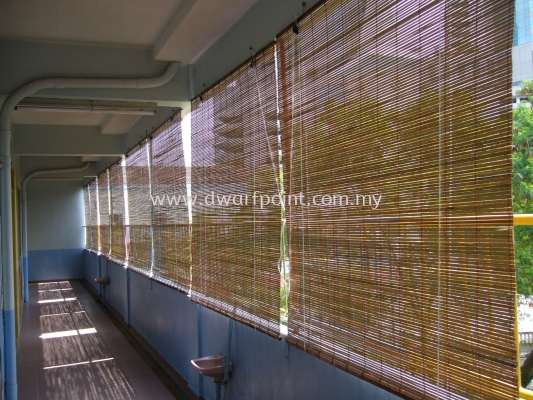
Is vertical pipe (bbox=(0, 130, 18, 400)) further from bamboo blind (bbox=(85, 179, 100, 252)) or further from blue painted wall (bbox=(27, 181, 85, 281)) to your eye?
blue painted wall (bbox=(27, 181, 85, 281))

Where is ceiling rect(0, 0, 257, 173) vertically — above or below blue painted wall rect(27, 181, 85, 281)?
above

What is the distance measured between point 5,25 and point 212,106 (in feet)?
5.21

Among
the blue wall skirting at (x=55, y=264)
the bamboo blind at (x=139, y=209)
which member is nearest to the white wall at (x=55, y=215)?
the blue wall skirting at (x=55, y=264)

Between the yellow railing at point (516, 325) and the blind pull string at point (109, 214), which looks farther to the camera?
the blind pull string at point (109, 214)

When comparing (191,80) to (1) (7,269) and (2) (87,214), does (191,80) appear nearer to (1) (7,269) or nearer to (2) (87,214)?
(1) (7,269)

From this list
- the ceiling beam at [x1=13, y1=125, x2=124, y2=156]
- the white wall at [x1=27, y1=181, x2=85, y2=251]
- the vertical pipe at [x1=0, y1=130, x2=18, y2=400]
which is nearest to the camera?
the vertical pipe at [x1=0, y1=130, x2=18, y2=400]

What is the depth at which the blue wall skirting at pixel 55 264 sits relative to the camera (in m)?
14.3

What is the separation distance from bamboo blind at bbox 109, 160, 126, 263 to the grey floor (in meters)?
1.15

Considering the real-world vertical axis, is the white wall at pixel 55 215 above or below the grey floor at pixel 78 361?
above

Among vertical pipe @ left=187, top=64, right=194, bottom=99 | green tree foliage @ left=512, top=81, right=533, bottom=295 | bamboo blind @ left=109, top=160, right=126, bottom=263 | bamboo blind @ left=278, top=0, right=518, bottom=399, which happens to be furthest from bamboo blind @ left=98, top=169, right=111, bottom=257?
green tree foliage @ left=512, top=81, right=533, bottom=295

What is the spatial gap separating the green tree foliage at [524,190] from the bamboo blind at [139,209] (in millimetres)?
4795

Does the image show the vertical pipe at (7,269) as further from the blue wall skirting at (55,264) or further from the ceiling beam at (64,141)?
the blue wall skirting at (55,264)

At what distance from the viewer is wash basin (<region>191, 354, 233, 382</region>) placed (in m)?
3.72

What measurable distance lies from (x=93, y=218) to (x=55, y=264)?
9.52 ft
